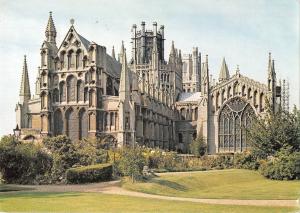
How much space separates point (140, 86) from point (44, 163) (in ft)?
148

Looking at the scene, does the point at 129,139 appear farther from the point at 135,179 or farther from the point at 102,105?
the point at 135,179

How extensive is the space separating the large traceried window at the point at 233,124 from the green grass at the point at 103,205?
5868 cm

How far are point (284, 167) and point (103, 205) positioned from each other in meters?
28.4

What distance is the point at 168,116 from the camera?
100 m

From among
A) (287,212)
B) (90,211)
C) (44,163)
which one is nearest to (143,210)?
(90,211)

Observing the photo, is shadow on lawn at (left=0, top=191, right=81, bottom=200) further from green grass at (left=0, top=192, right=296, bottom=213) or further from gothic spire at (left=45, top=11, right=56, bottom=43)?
gothic spire at (left=45, top=11, right=56, bottom=43)

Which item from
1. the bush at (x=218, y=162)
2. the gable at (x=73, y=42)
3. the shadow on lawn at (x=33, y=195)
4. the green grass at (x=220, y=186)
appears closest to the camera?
the shadow on lawn at (x=33, y=195)

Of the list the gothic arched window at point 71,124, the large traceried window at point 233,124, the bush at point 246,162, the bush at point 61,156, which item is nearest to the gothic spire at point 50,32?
the gothic arched window at point 71,124

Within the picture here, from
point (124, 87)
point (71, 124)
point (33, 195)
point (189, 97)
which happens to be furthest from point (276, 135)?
point (189, 97)

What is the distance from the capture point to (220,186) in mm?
44500

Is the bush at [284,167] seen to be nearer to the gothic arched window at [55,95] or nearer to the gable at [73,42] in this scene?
the gable at [73,42]

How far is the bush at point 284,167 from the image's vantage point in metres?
50.8

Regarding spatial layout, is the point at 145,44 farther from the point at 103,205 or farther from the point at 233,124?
the point at 103,205

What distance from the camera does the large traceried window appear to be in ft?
287
